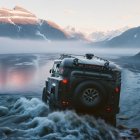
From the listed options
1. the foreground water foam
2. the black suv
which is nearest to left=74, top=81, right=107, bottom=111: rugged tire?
the black suv

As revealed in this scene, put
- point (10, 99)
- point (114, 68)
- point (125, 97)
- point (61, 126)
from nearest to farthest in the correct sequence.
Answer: point (61, 126), point (114, 68), point (10, 99), point (125, 97)

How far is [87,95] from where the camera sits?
40.0 feet

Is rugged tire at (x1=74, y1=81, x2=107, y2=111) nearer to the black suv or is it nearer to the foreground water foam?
the black suv

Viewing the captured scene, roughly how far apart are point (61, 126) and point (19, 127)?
135 centimetres

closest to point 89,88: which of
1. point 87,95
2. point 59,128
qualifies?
point 87,95

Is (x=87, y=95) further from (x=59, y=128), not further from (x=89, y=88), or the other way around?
(x=59, y=128)

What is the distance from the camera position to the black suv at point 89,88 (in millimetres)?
12234

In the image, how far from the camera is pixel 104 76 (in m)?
12.6

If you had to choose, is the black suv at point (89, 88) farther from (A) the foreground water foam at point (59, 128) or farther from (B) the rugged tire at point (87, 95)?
(A) the foreground water foam at point (59, 128)

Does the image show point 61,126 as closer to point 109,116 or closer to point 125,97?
point 109,116

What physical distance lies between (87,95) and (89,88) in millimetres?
220

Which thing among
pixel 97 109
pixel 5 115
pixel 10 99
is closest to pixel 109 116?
pixel 97 109

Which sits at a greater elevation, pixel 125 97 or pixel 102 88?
pixel 102 88

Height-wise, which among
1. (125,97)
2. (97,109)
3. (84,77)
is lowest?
(125,97)
